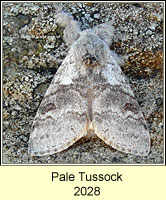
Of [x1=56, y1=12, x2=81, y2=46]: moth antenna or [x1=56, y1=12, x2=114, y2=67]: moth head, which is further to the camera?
[x1=56, y1=12, x2=81, y2=46]: moth antenna

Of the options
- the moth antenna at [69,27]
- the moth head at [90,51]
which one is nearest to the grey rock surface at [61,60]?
the moth antenna at [69,27]

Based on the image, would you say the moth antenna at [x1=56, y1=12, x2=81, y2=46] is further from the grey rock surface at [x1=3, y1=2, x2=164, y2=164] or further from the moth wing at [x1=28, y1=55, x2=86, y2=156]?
the moth wing at [x1=28, y1=55, x2=86, y2=156]

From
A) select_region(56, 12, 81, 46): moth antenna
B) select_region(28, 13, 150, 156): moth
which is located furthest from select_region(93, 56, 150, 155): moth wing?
select_region(56, 12, 81, 46): moth antenna

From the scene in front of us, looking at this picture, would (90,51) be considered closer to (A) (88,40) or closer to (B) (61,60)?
(A) (88,40)

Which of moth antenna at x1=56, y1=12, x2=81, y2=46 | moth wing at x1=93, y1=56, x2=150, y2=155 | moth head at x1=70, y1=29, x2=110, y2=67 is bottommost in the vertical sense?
moth wing at x1=93, y1=56, x2=150, y2=155

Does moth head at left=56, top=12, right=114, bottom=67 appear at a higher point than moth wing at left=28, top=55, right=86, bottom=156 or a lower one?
higher

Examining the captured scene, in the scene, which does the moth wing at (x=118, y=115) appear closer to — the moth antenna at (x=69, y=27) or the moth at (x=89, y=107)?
the moth at (x=89, y=107)
